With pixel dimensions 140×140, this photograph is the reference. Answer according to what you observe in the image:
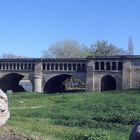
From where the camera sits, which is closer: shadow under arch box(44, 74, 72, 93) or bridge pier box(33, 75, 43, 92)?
bridge pier box(33, 75, 43, 92)

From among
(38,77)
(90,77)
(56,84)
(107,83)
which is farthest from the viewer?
(56,84)

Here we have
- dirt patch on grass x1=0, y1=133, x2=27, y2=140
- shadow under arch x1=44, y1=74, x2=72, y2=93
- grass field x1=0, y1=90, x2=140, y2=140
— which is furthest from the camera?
shadow under arch x1=44, y1=74, x2=72, y2=93

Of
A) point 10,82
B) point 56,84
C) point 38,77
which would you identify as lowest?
point 56,84

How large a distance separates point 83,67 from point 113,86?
7602 mm

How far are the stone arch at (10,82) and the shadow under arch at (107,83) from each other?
1711 centimetres

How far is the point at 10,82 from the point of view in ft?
282

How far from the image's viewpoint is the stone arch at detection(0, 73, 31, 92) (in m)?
82.2

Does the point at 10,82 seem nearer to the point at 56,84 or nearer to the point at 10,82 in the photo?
the point at 10,82

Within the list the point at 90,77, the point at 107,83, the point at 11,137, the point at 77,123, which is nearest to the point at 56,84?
the point at 107,83

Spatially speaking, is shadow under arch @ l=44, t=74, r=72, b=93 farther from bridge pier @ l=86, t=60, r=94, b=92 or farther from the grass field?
the grass field

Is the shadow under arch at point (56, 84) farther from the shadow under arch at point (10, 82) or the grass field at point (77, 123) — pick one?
the grass field at point (77, 123)

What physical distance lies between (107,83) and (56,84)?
1254cm

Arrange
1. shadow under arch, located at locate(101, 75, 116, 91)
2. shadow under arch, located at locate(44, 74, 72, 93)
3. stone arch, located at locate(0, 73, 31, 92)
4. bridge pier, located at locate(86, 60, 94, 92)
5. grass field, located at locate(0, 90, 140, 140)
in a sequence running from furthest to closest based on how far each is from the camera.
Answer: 1. stone arch, located at locate(0, 73, 31, 92)
2. shadow under arch, located at locate(44, 74, 72, 93)
3. shadow under arch, located at locate(101, 75, 116, 91)
4. bridge pier, located at locate(86, 60, 94, 92)
5. grass field, located at locate(0, 90, 140, 140)

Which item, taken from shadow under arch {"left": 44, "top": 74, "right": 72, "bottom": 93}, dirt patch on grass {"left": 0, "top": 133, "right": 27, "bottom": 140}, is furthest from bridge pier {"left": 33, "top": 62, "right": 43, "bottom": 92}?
dirt patch on grass {"left": 0, "top": 133, "right": 27, "bottom": 140}
